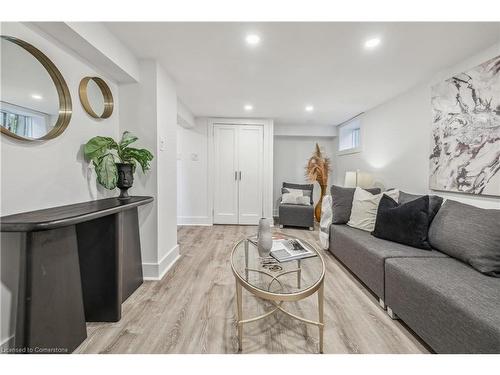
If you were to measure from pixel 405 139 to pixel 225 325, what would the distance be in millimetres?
3133

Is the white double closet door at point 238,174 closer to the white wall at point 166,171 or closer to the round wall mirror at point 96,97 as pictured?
the white wall at point 166,171

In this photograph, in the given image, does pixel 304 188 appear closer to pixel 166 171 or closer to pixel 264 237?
pixel 166 171

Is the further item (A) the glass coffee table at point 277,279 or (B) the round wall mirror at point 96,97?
(B) the round wall mirror at point 96,97

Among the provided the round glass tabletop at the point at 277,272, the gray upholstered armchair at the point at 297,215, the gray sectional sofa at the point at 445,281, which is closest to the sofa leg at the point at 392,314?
the gray sectional sofa at the point at 445,281

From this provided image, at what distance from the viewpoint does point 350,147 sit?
4668 mm

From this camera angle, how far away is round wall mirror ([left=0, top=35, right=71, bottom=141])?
1227mm

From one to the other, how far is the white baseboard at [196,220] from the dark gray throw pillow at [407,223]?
327 centimetres

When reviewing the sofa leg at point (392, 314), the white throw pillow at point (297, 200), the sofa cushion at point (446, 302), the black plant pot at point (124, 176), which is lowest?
the sofa leg at point (392, 314)

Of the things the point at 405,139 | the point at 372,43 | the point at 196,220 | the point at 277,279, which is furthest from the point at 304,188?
the point at 277,279

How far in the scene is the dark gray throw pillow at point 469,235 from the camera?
1435 mm
